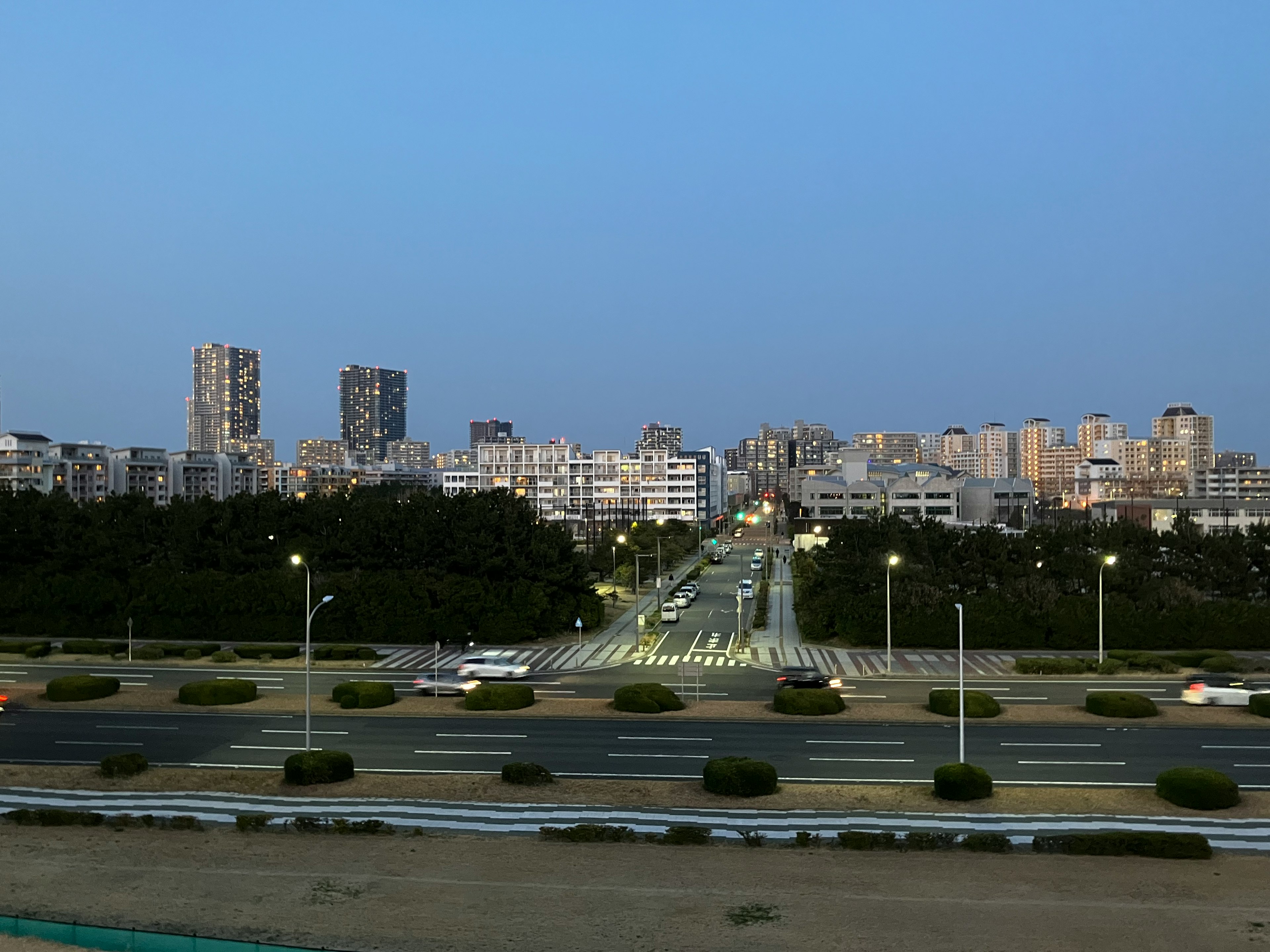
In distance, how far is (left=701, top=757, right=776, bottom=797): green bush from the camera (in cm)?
2309

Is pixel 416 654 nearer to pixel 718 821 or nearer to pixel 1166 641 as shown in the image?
pixel 718 821

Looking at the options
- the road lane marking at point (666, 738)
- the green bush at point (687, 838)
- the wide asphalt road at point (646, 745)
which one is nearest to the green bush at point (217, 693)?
the wide asphalt road at point (646, 745)

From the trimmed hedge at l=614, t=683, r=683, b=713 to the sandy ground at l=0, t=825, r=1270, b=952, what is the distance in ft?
43.0

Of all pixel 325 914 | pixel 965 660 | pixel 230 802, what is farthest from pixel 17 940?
pixel 965 660

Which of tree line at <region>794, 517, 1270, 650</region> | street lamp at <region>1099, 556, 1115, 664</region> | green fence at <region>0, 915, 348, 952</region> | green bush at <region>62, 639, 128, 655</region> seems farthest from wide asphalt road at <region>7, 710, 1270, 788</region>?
tree line at <region>794, 517, 1270, 650</region>

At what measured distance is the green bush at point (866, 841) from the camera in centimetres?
1941

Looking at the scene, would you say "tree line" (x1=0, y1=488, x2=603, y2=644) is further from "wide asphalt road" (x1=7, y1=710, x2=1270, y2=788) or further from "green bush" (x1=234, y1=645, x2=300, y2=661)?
"wide asphalt road" (x1=7, y1=710, x2=1270, y2=788)

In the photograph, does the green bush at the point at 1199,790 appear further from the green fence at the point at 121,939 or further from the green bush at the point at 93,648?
the green bush at the point at 93,648

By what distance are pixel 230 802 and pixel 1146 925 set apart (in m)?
20.2

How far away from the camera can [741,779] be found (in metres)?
23.1

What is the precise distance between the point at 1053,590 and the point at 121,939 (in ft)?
148

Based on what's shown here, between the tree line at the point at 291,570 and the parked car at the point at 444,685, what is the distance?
39.6 feet

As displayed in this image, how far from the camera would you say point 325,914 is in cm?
1616

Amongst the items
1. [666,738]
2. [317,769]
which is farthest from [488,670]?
[317,769]
